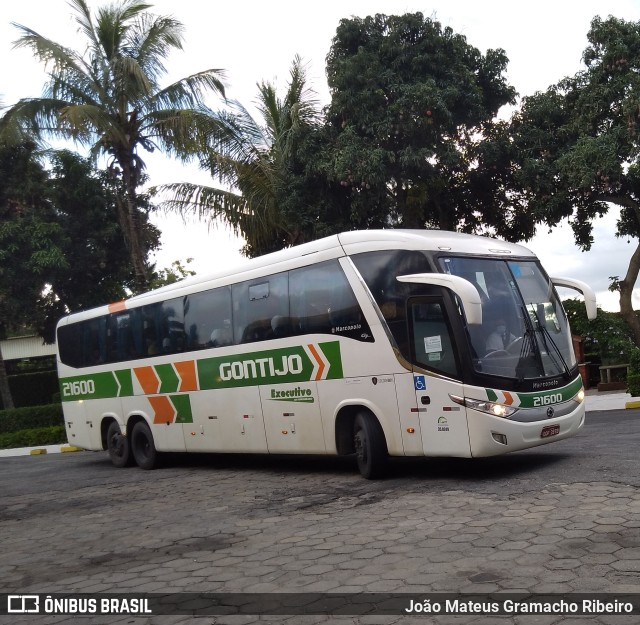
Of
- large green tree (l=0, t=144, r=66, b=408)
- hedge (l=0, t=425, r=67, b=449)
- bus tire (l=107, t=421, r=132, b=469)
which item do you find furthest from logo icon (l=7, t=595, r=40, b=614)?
large green tree (l=0, t=144, r=66, b=408)

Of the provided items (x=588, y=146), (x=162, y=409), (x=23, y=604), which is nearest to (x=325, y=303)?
(x=162, y=409)

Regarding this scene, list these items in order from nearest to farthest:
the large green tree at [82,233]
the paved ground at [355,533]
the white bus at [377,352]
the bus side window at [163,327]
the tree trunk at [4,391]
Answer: the paved ground at [355,533]
the white bus at [377,352]
the bus side window at [163,327]
the tree trunk at [4,391]
the large green tree at [82,233]

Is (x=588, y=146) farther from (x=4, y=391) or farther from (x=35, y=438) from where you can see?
(x=4, y=391)

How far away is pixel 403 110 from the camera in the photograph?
21.4m

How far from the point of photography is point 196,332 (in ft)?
46.5

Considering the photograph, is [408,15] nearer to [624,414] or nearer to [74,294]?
[624,414]

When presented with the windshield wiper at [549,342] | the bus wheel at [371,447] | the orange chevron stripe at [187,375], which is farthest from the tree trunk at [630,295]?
the bus wheel at [371,447]

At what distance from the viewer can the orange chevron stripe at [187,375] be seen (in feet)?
46.8

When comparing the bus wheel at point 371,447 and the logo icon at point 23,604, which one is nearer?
the logo icon at point 23,604

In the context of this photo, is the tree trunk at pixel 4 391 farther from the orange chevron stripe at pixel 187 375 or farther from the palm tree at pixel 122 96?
the orange chevron stripe at pixel 187 375

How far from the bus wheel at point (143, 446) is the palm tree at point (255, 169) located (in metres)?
9.04

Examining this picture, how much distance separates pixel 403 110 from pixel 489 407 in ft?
43.5

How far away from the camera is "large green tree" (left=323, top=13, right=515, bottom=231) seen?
2153 centimetres

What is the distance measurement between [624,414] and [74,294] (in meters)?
22.4
